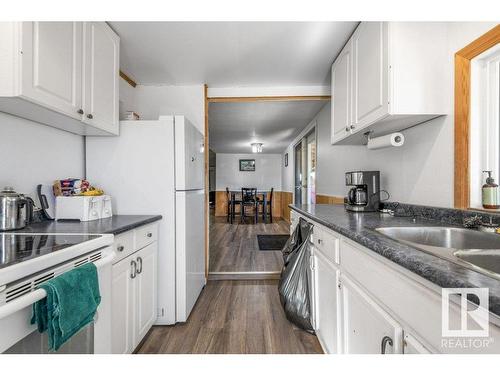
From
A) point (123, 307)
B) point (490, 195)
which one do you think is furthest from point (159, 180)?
point (490, 195)

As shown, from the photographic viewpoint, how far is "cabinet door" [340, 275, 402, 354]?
780mm

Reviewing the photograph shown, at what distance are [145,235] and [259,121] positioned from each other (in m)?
3.24

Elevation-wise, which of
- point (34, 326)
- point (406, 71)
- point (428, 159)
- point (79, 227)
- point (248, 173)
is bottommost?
point (34, 326)

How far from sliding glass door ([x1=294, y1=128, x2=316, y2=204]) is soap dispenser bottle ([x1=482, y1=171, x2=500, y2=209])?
2.84 m

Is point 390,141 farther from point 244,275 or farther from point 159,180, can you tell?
point 244,275

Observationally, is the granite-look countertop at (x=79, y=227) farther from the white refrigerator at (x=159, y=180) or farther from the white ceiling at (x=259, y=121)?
the white ceiling at (x=259, y=121)

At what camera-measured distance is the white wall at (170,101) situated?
8.95 ft

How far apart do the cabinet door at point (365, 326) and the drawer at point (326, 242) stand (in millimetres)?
Answer: 137

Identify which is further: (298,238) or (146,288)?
(298,238)
